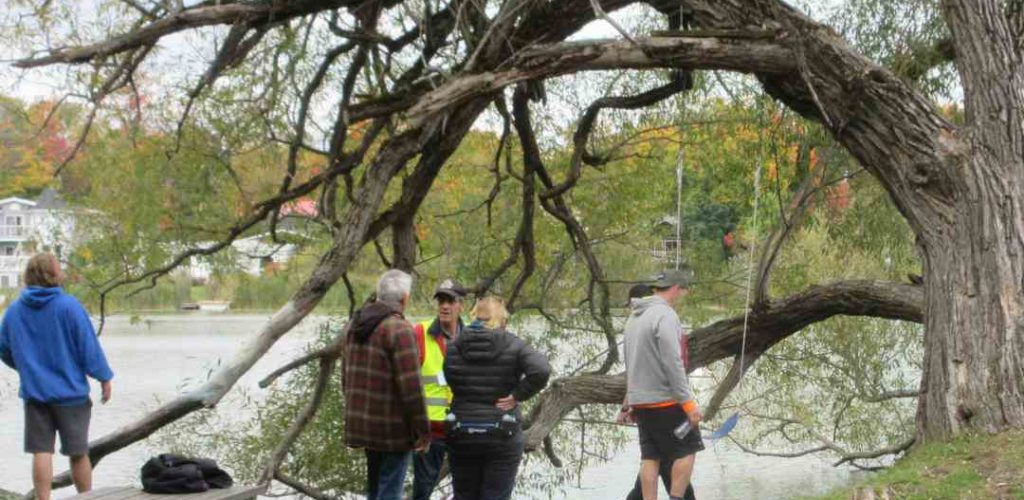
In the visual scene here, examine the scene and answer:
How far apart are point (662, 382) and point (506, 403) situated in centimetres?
105

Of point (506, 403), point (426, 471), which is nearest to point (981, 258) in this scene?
point (506, 403)

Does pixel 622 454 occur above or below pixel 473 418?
below

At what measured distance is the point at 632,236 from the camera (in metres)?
14.4

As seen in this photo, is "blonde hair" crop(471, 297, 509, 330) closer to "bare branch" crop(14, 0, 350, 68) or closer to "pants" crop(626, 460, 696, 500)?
"pants" crop(626, 460, 696, 500)

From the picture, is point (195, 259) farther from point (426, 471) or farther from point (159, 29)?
point (426, 471)

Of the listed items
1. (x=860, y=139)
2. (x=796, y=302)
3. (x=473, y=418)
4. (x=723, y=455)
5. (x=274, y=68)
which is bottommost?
(x=723, y=455)

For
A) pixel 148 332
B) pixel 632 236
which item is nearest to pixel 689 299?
pixel 632 236

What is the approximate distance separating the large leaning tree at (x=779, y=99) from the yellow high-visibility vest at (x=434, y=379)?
1.31 metres

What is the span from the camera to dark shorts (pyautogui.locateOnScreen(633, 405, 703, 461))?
7.09 metres

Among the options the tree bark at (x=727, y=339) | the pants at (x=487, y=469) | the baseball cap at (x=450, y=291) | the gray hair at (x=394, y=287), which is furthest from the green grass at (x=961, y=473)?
the tree bark at (x=727, y=339)

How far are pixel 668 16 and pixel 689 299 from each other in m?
4.69

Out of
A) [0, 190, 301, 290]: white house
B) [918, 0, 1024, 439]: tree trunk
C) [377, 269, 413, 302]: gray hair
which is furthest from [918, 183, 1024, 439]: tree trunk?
[0, 190, 301, 290]: white house

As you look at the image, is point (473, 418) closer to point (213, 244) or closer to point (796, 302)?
point (796, 302)

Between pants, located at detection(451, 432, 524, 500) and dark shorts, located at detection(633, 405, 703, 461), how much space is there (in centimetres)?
89
